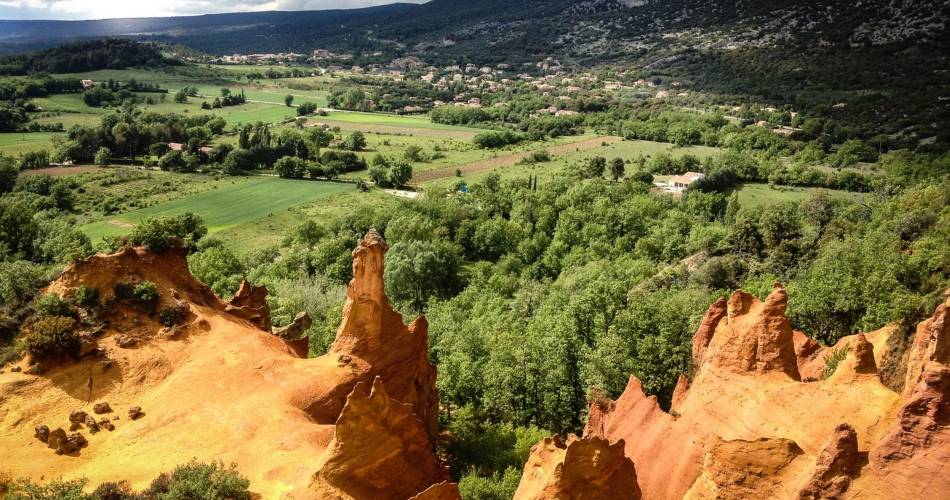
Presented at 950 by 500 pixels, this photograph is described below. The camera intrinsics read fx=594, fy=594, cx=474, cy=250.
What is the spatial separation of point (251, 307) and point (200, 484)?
23.2 meters

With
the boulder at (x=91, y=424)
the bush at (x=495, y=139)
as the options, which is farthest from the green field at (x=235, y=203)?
the boulder at (x=91, y=424)

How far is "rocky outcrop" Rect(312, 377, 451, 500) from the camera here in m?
23.8

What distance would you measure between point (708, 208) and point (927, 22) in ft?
475

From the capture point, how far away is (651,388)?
4100 cm

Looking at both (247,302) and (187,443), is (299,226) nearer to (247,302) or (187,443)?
(247,302)

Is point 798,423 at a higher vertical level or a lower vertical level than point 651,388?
higher

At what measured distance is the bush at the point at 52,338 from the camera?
3105 centimetres

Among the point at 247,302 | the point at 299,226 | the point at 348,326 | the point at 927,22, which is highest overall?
the point at 927,22

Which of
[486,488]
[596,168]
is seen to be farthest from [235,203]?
[486,488]

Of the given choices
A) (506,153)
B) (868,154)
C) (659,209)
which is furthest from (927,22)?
(659,209)

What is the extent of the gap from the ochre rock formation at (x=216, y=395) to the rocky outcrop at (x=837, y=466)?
12.8m

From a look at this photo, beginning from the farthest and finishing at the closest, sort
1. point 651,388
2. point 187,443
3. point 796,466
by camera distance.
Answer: point 651,388
point 187,443
point 796,466

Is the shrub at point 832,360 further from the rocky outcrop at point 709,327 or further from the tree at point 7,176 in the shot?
the tree at point 7,176

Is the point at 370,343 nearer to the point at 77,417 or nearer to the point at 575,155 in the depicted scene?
the point at 77,417
